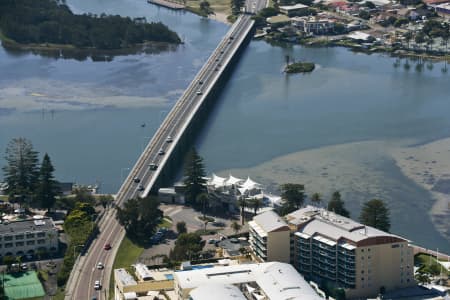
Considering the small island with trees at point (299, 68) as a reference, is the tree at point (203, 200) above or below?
below

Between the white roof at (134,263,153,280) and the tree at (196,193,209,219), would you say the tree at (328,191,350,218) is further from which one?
the white roof at (134,263,153,280)

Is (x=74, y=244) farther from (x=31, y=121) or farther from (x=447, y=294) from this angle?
(x=31, y=121)

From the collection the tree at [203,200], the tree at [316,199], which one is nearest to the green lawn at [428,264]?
the tree at [316,199]

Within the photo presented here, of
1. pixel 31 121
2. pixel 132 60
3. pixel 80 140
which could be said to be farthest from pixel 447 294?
pixel 132 60

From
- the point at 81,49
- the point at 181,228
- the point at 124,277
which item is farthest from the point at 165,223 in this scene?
the point at 81,49

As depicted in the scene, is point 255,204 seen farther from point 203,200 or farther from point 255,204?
point 203,200

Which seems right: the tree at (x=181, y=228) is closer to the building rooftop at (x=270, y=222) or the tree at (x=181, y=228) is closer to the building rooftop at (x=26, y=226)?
the building rooftop at (x=26, y=226)

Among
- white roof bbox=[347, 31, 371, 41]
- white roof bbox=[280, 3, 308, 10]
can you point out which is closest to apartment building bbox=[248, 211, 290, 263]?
white roof bbox=[347, 31, 371, 41]
